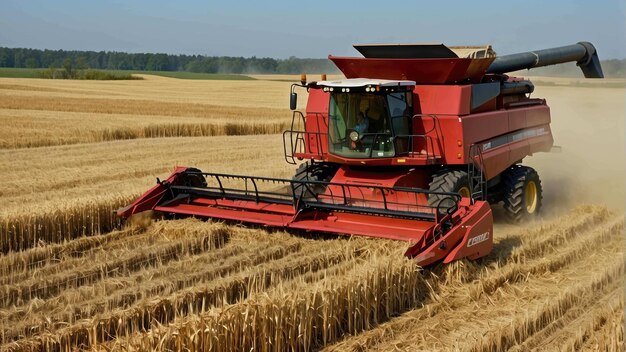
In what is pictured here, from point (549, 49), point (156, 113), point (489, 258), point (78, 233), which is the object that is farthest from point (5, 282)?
point (156, 113)

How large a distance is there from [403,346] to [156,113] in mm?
21970

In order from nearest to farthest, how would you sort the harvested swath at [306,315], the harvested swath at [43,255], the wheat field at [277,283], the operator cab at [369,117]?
the harvested swath at [306,315] → the wheat field at [277,283] → the harvested swath at [43,255] → the operator cab at [369,117]

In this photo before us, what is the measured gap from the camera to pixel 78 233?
8977 millimetres

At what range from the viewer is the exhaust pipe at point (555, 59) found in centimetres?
1091

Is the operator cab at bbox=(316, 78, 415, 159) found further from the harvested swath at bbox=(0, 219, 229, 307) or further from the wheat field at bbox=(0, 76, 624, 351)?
the harvested swath at bbox=(0, 219, 229, 307)

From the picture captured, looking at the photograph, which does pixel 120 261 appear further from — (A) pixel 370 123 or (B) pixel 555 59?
(B) pixel 555 59

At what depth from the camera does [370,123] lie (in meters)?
8.98

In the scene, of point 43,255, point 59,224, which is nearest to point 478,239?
point 43,255

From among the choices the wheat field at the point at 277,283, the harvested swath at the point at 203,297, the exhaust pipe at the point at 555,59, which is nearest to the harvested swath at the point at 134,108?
the wheat field at the point at 277,283

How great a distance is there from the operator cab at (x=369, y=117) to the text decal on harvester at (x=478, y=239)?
1.74 m

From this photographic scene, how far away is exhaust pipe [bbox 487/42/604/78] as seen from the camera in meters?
10.9

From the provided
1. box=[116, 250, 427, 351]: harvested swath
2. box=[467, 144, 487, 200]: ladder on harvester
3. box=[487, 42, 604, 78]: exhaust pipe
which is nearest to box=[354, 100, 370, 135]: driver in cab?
box=[467, 144, 487, 200]: ladder on harvester

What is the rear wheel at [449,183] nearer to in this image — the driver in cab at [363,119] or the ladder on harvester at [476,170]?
the ladder on harvester at [476,170]

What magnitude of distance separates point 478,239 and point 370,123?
2.24 m
